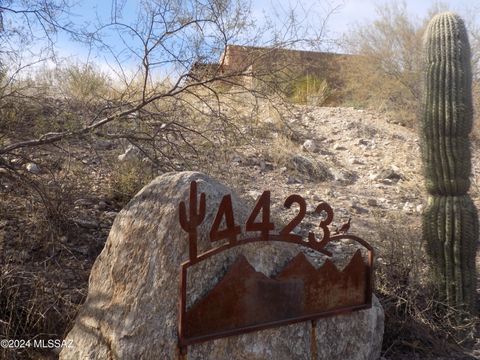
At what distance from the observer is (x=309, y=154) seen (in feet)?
37.3

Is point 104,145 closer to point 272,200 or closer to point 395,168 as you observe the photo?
point 272,200

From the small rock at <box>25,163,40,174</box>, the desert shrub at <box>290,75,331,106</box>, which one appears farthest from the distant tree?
the small rock at <box>25,163,40,174</box>

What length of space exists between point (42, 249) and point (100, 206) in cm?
130

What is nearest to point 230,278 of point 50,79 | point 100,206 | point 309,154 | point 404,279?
point 404,279

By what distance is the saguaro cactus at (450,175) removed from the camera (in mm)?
5633

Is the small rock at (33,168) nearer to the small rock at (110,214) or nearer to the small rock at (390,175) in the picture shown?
the small rock at (110,214)

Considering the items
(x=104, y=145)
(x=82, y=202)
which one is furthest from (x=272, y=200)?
(x=82, y=202)

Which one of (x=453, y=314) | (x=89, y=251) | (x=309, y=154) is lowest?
(x=453, y=314)

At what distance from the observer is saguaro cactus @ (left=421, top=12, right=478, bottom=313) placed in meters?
5.63

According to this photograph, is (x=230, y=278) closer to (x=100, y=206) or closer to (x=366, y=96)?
(x=100, y=206)

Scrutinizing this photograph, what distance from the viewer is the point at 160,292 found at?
3.48 metres

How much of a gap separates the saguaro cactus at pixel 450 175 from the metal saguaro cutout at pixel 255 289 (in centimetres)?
193

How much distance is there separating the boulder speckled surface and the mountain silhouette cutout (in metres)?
0.10

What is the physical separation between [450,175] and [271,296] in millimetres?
2680
